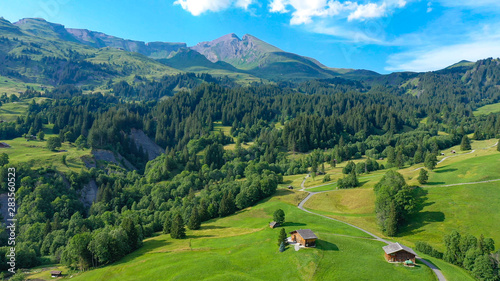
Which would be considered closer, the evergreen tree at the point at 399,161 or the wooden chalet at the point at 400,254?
the wooden chalet at the point at 400,254

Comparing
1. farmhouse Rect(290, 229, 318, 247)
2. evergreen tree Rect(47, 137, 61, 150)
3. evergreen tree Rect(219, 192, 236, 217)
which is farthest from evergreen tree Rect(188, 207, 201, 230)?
evergreen tree Rect(47, 137, 61, 150)

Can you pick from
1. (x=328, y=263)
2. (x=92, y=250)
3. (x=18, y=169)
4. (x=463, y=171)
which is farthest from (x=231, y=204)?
(x=18, y=169)

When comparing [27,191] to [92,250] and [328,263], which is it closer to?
[92,250]

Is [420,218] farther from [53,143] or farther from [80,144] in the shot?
[80,144]

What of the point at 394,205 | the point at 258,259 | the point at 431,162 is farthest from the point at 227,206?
the point at 431,162

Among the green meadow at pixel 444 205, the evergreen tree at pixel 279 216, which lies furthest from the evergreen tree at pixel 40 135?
the green meadow at pixel 444 205

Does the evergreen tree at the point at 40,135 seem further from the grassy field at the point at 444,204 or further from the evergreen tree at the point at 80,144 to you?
the grassy field at the point at 444,204
